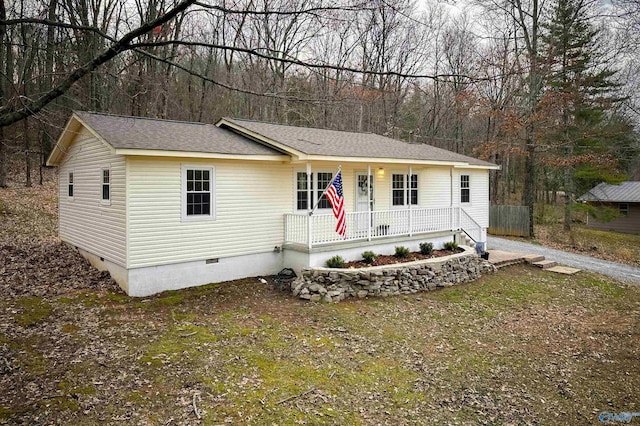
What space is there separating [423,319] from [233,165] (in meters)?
6.26

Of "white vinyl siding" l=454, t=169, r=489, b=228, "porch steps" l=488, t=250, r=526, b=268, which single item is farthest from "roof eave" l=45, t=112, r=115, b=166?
"white vinyl siding" l=454, t=169, r=489, b=228

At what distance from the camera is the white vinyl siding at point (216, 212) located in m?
9.81

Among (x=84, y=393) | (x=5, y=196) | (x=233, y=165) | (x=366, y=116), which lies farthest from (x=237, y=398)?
(x=366, y=116)

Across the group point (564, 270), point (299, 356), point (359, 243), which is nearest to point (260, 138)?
point (359, 243)

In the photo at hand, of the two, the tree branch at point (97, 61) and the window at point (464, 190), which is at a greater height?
the tree branch at point (97, 61)

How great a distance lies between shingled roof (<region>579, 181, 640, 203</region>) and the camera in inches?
1100

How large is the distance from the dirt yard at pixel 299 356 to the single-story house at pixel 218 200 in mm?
905

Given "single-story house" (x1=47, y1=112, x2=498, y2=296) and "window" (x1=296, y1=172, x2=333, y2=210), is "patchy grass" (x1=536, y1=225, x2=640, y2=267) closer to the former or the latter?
"single-story house" (x1=47, y1=112, x2=498, y2=296)

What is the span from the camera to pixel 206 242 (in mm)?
10828

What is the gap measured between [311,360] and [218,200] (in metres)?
5.46

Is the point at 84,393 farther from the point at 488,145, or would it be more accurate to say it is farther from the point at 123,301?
the point at 488,145

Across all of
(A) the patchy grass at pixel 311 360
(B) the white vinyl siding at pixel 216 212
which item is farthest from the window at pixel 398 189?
(A) the patchy grass at pixel 311 360

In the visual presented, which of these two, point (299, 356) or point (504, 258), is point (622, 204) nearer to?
point (504, 258)

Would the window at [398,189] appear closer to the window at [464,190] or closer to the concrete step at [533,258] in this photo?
the window at [464,190]
